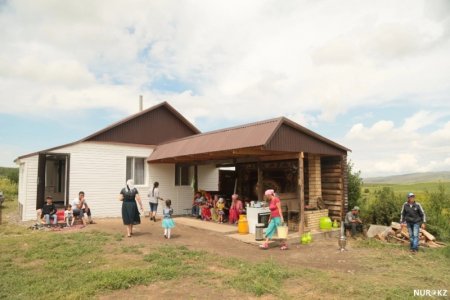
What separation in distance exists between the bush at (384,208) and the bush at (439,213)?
102 cm

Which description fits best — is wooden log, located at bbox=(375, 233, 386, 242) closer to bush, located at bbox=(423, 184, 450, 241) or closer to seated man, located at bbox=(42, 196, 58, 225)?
bush, located at bbox=(423, 184, 450, 241)

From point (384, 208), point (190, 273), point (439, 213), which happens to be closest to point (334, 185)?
point (384, 208)

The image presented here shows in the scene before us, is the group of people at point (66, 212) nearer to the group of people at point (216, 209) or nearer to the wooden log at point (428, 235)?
the group of people at point (216, 209)

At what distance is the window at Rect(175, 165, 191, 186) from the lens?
18047 millimetres

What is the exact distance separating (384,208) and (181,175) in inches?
387

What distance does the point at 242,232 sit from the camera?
11.7 metres

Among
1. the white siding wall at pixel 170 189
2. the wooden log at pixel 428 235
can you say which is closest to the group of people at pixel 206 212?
the wooden log at pixel 428 235

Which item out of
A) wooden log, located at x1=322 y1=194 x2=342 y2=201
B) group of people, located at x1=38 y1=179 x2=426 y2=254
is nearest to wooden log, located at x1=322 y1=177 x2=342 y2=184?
wooden log, located at x1=322 y1=194 x2=342 y2=201

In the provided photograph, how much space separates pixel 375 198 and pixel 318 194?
2.94m

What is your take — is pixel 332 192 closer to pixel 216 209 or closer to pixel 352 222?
pixel 352 222

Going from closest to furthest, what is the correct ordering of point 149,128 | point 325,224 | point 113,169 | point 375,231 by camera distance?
1. point 375,231
2. point 325,224
3. point 113,169
4. point 149,128

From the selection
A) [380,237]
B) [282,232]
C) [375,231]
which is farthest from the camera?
[375,231]

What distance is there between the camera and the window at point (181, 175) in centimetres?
1805

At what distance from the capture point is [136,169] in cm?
1684
